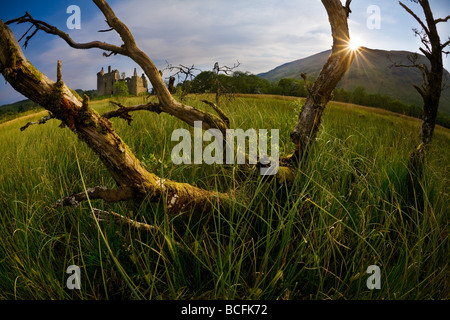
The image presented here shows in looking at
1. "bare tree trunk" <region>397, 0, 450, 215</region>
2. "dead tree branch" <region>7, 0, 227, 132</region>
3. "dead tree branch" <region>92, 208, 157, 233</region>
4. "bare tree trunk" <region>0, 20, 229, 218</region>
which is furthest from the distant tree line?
"dead tree branch" <region>92, 208, 157, 233</region>

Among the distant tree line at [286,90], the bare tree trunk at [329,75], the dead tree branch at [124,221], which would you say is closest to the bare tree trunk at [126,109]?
the bare tree trunk at [329,75]

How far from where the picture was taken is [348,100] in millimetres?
7855

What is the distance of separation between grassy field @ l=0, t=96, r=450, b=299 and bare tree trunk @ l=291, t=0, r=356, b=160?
0.89ft

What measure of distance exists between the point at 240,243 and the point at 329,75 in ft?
6.64

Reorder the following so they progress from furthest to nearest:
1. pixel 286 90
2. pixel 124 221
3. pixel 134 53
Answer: pixel 286 90
pixel 134 53
pixel 124 221

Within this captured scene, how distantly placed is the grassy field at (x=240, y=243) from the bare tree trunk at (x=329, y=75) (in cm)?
27

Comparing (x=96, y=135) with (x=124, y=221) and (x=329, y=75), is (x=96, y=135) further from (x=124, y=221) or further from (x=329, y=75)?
(x=329, y=75)

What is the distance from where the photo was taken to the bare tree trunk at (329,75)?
272 centimetres

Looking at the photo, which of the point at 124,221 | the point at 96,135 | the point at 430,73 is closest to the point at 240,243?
the point at 124,221

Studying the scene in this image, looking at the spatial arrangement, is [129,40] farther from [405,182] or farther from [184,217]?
[405,182]

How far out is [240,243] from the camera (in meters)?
2.19

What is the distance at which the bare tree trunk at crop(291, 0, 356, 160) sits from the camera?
272 centimetres

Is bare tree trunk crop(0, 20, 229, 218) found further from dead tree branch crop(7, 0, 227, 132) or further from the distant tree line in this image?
the distant tree line

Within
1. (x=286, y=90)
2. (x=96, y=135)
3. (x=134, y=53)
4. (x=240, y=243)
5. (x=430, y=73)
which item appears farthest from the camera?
(x=286, y=90)
